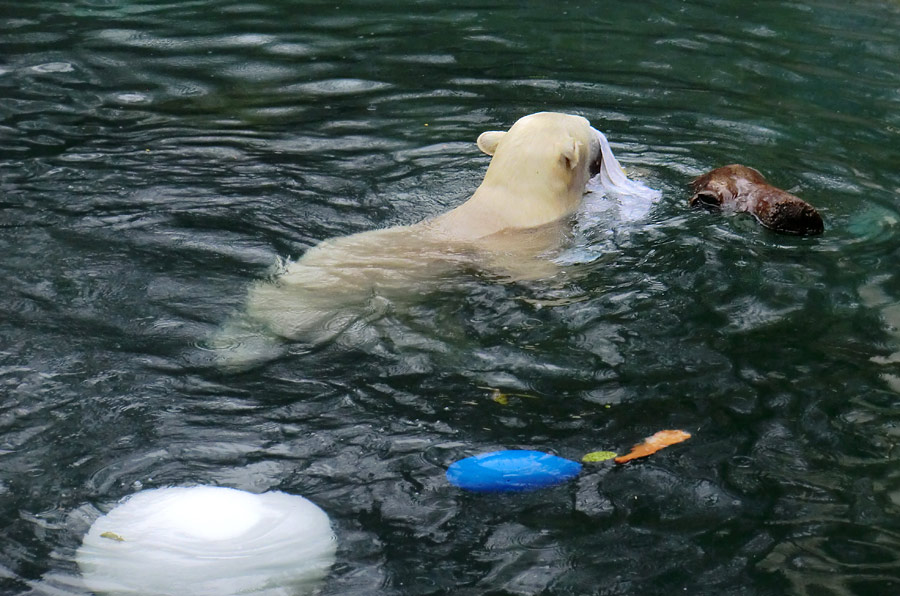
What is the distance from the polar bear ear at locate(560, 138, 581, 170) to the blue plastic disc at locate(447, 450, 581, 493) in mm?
3355

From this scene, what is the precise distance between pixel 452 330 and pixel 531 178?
1.97m

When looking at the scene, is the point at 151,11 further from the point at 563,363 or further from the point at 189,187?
the point at 563,363

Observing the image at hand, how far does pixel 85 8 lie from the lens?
1292cm

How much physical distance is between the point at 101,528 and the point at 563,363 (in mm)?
2417

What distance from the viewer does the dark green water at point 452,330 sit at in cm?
411

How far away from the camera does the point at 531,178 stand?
24.2ft

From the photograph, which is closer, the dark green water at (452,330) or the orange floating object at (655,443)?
the dark green water at (452,330)

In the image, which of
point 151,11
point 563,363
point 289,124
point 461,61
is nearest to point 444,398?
point 563,363

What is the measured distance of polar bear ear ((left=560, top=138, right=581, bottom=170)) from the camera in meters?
7.46

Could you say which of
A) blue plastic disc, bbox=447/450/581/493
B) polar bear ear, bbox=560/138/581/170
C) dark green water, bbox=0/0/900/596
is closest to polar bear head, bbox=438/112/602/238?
polar bear ear, bbox=560/138/581/170

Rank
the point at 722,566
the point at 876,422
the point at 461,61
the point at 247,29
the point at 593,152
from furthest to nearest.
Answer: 1. the point at 247,29
2. the point at 461,61
3. the point at 593,152
4. the point at 876,422
5. the point at 722,566

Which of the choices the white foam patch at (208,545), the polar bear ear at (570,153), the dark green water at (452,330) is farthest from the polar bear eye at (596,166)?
the white foam patch at (208,545)

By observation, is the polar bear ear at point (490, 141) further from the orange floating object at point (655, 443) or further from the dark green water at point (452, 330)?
the orange floating object at point (655, 443)

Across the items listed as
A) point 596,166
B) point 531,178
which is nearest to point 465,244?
point 531,178
